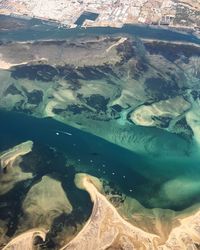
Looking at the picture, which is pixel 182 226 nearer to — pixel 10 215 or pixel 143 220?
pixel 143 220

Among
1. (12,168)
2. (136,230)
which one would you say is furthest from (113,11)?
(136,230)

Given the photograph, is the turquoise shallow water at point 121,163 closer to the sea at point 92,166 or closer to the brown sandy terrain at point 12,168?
the sea at point 92,166

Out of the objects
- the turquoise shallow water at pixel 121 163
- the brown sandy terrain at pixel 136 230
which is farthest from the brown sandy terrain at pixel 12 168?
the brown sandy terrain at pixel 136 230

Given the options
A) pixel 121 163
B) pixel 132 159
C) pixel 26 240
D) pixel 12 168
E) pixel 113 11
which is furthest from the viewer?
pixel 113 11

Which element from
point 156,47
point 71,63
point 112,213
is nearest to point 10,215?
point 112,213

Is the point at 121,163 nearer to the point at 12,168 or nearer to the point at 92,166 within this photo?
the point at 92,166

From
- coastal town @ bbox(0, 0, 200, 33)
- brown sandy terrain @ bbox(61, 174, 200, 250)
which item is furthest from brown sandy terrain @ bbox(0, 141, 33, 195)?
coastal town @ bbox(0, 0, 200, 33)
